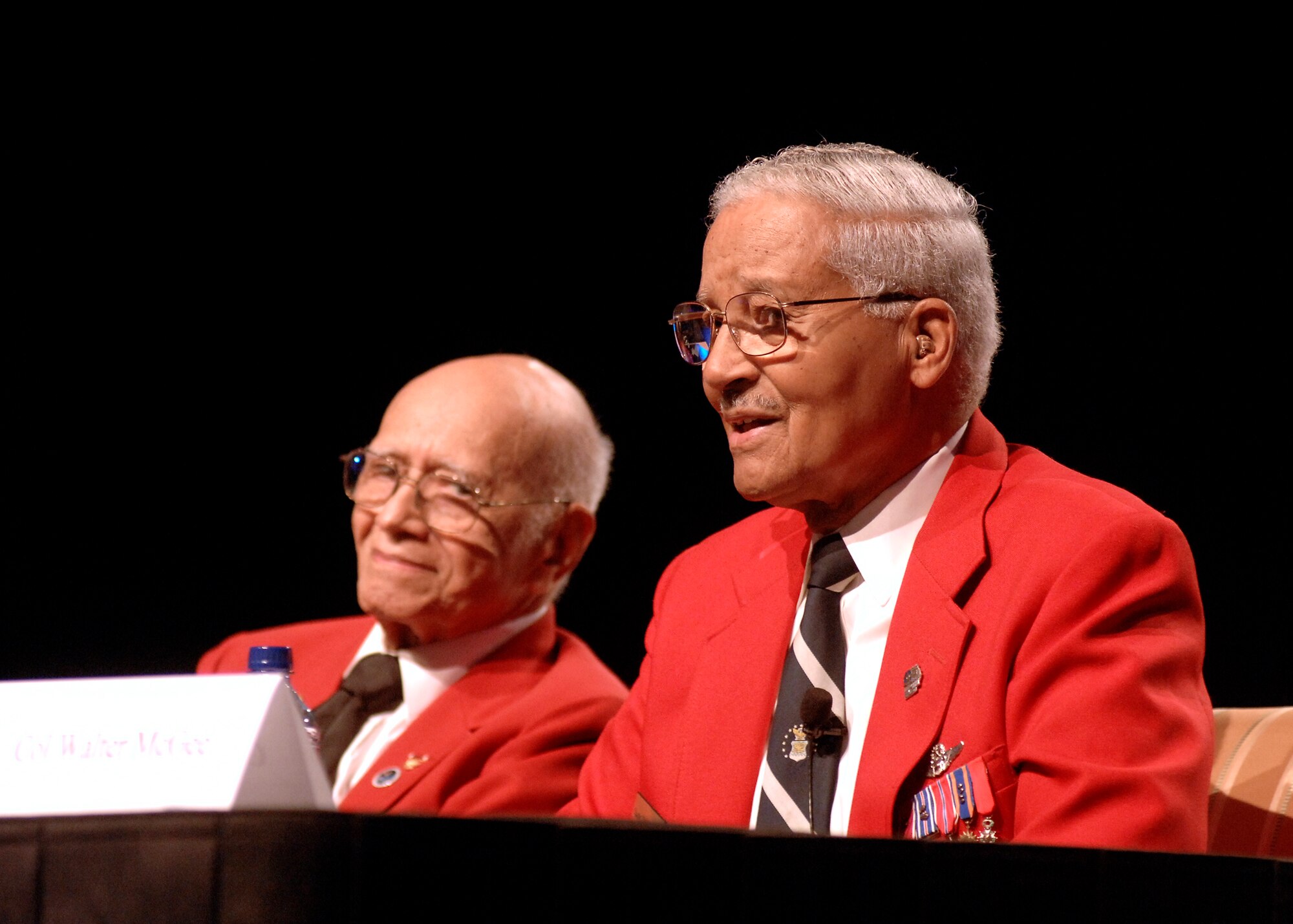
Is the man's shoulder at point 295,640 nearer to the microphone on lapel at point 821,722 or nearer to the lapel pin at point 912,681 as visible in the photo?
the microphone on lapel at point 821,722

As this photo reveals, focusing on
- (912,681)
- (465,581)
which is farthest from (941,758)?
(465,581)

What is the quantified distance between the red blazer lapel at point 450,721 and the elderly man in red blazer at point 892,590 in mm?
395

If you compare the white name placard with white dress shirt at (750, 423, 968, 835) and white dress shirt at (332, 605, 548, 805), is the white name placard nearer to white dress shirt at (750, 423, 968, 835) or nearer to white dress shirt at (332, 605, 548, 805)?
white dress shirt at (750, 423, 968, 835)

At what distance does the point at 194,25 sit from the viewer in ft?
11.9

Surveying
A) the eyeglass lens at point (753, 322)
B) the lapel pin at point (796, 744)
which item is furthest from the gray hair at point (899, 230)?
the lapel pin at point (796, 744)

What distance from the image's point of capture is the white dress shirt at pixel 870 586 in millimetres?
1915

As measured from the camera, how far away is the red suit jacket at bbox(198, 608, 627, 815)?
8.25 ft

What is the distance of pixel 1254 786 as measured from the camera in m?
1.96

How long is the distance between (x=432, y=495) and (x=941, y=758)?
1.39 metres

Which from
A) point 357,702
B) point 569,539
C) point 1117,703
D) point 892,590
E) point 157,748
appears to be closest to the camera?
point 157,748

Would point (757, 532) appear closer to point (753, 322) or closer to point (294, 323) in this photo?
point (753, 322)

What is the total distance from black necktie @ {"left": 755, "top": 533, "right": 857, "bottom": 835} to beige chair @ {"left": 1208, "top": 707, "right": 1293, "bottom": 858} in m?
0.53

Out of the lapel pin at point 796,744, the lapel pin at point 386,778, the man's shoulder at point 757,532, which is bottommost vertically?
the lapel pin at point 386,778

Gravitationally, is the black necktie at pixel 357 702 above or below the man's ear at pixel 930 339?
below
